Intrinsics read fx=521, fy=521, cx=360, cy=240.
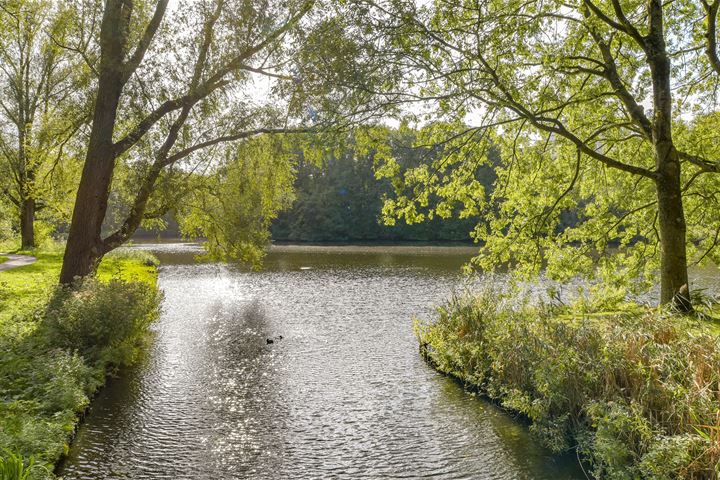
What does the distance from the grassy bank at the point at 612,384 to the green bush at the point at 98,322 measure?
7.66m

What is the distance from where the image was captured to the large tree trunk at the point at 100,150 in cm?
1515

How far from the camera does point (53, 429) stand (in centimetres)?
746

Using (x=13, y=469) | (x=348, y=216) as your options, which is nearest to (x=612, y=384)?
(x=13, y=469)

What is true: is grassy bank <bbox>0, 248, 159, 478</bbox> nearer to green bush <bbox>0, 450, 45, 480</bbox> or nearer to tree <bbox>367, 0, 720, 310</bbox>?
green bush <bbox>0, 450, 45, 480</bbox>

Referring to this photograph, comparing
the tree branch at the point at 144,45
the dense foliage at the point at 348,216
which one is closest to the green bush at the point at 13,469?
the tree branch at the point at 144,45

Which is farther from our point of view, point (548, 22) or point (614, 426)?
point (548, 22)

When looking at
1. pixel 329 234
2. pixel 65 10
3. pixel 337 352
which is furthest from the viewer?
pixel 329 234

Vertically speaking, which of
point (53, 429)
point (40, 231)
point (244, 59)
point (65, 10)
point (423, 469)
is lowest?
point (423, 469)

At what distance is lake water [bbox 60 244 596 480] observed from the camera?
297 inches

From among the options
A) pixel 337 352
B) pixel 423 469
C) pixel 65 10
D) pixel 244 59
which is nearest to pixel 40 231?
pixel 65 10

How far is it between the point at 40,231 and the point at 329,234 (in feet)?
142

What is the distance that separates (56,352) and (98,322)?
1.58 m

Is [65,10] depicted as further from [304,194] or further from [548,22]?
[304,194]

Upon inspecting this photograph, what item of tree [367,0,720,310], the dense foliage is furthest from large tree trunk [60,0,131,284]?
the dense foliage
